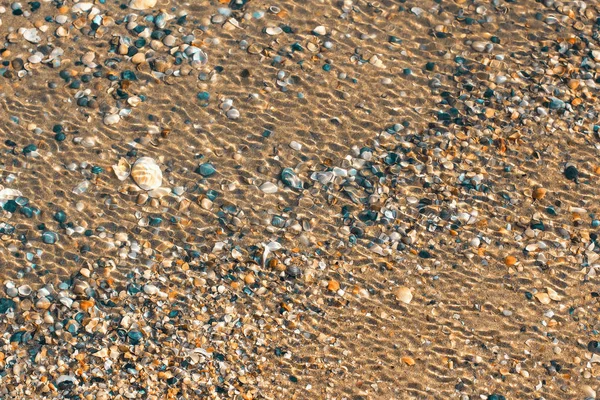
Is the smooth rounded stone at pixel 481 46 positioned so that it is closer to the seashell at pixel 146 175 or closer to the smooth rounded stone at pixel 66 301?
the seashell at pixel 146 175

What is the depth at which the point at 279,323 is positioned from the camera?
473 cm

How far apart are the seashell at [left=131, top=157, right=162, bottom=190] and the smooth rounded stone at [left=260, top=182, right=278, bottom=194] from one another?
0.70 m

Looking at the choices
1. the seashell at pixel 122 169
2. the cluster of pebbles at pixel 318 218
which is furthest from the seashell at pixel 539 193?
the seashell at pixel 122 169

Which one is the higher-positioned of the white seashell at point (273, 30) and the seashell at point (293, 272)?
the white seashell at point (273, 30)

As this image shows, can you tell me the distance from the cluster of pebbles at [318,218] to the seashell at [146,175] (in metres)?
0.01

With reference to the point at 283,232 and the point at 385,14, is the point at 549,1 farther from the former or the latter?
the point at 283,232

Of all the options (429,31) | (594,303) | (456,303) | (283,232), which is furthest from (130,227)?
(594,303)

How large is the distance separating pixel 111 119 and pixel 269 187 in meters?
1.21

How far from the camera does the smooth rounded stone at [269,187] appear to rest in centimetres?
507

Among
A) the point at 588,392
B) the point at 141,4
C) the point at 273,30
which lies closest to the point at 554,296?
the point at 588,392

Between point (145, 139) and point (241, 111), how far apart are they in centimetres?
70

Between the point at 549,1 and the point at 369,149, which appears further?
the point at 549,1

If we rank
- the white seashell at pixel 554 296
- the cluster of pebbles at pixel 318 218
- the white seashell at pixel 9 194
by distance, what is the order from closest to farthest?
the cluster of pebbles at pixel 318 218
the white seashell at pixel 554 296
the white seashell at pixel 9 194

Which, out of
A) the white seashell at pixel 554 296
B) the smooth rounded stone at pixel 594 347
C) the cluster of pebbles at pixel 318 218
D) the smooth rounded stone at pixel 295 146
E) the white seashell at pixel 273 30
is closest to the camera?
the cluster of pebbles at pixel 318 218
